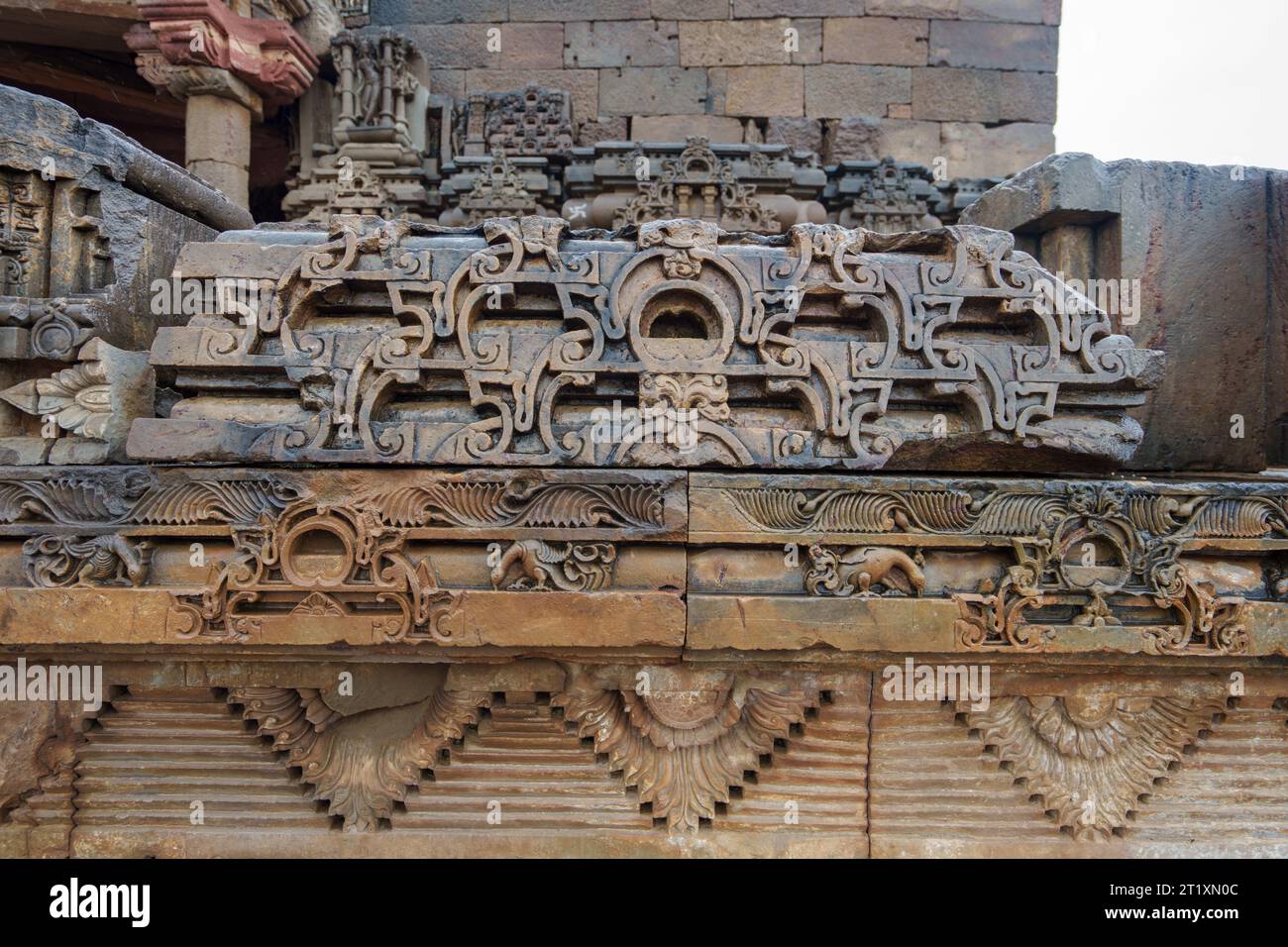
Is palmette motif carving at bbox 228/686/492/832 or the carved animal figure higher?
the carved animal figure

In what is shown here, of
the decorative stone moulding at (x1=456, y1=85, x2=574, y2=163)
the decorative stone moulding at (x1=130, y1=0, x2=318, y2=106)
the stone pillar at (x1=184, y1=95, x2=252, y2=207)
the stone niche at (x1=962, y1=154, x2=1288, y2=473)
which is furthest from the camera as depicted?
the decorative stone moulding at (x1=456, y1=85, x2=574, y2=163)

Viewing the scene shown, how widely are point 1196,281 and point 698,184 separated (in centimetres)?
499

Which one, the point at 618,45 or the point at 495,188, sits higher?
the point at 618,45

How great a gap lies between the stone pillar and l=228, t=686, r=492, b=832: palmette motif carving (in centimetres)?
644

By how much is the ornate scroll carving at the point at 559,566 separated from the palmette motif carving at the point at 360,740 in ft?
1.69

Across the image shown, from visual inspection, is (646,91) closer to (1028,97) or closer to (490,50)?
(490,50)

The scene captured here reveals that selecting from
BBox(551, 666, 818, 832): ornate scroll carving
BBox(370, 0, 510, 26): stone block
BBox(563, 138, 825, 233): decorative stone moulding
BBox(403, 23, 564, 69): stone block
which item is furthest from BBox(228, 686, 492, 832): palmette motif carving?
BBox(370, 0, 510, 26): stone block

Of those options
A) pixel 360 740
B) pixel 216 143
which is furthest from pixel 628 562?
pixel 216 143

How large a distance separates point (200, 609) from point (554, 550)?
1184 millimetres

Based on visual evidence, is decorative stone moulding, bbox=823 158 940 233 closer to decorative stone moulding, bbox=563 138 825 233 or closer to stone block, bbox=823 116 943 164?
decorative stone moulding, bbox=563 138 825 233

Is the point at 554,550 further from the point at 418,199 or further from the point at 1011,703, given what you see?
the point at 418,199

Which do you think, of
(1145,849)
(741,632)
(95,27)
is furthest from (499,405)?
(95,27)

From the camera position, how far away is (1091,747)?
2887mm

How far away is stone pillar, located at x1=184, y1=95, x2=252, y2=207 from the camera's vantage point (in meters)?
7.53
